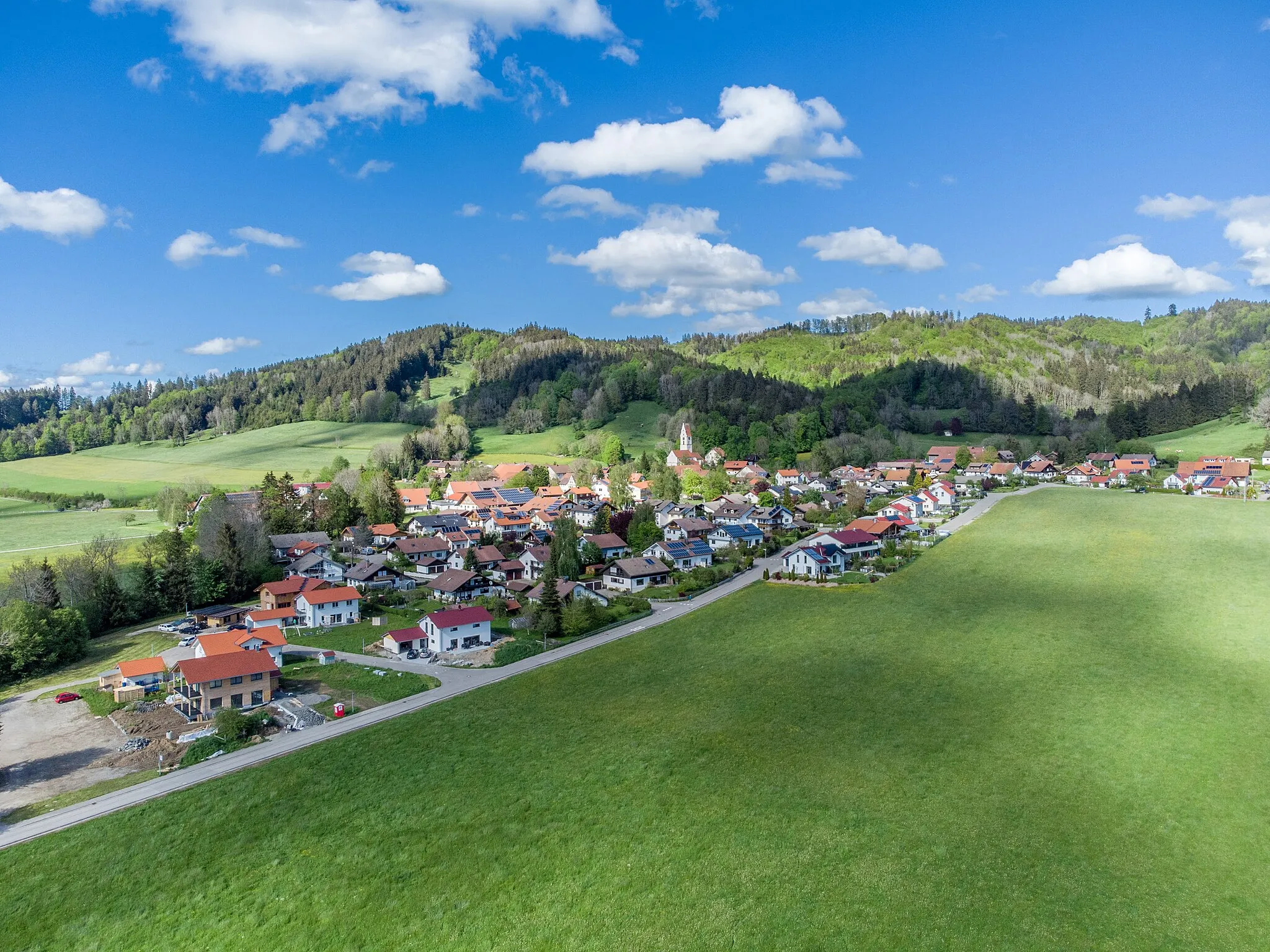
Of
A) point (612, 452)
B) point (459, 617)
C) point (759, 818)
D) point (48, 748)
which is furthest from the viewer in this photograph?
point (612, 452)

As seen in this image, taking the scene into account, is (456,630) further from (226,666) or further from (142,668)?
(142,668)

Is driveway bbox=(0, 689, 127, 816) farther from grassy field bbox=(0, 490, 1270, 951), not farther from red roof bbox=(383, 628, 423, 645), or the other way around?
red roof bbox=(383, 628, 423, 645)

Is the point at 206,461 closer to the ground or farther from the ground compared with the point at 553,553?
farther from the ground

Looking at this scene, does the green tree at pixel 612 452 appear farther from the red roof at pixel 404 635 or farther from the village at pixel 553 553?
the red roof at pixel 404 635

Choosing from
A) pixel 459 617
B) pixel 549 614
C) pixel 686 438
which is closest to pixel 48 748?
pixel 459 617

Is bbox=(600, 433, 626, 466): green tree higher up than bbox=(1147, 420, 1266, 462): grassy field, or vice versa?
bbox=(600, 433, 626, 466): green tree

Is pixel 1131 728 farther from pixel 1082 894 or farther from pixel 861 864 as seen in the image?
pixel 861 864

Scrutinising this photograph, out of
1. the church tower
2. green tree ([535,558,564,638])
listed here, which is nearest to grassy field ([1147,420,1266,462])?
the church tower
